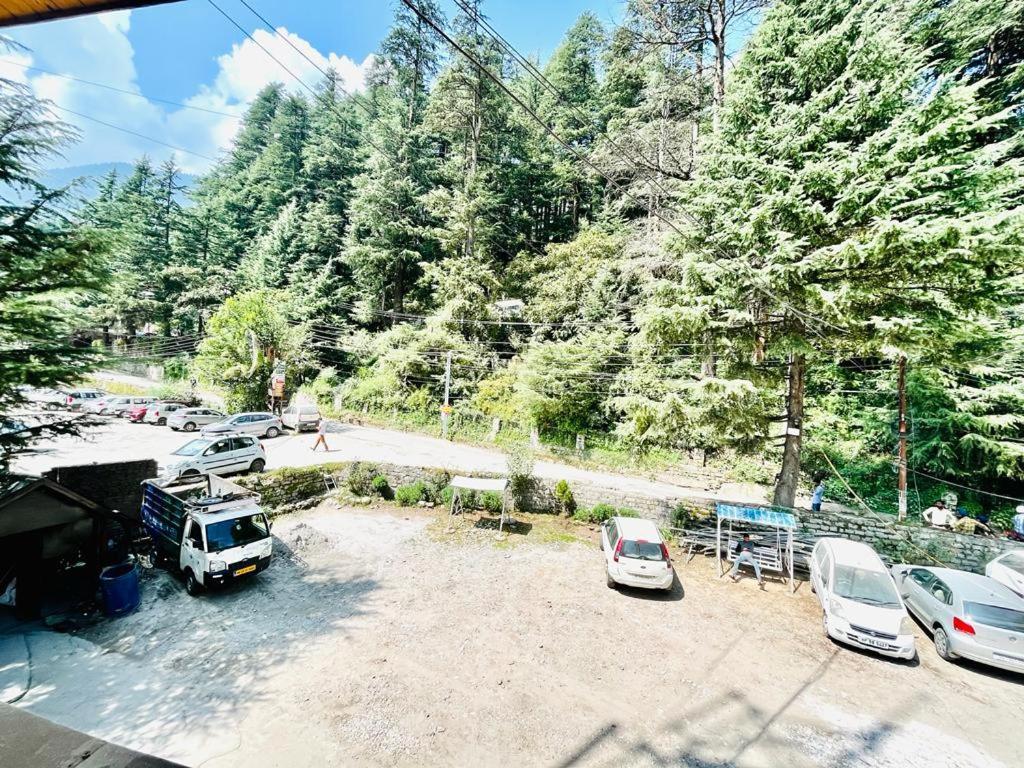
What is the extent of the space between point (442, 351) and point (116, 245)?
20370 millimetres

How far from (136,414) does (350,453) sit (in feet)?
46.4

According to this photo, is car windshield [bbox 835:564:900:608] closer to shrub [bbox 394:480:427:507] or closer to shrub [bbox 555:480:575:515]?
shrub [bbox 555:480:575:515]

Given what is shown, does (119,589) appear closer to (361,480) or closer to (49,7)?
(361,480)

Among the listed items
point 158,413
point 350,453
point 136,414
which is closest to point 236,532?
point 350,453

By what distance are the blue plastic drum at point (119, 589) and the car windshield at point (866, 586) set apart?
15712mm

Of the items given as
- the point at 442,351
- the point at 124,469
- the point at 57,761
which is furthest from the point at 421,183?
the point at 57,761

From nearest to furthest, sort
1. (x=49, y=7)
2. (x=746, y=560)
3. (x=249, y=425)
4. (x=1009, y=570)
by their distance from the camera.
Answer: (x=49, y=7) < (x=1009, y=570) < (x=746, y=560) < (x=249, y=425)

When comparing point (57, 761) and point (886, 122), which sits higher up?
point (886, 122)

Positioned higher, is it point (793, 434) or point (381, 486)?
Result: point (793, 434)

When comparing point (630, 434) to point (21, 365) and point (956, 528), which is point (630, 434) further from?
point (21, 365)

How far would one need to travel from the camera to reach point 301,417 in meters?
25.5

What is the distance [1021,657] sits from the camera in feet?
27.1

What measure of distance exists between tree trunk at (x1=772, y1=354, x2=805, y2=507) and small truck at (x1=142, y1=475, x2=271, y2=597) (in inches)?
591

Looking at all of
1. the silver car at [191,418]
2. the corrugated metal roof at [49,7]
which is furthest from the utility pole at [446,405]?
the corrugated metal roof at [49,7]
